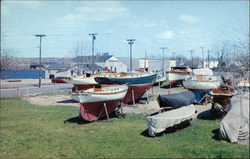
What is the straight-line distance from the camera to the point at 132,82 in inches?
889

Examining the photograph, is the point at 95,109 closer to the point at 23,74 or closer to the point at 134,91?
the point at 134,91

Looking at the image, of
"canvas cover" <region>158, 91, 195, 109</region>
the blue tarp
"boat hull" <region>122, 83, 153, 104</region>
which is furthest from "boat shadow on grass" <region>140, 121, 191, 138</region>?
the blue tarp

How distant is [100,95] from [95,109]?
1013 mm

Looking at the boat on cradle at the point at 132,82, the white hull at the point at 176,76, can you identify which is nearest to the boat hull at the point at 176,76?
the white hull at the point at 176,76

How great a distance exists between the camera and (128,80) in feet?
72.9

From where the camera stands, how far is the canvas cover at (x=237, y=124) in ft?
33.8

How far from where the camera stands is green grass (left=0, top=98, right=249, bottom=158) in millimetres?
10023

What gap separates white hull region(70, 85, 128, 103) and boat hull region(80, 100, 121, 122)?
0.31 m

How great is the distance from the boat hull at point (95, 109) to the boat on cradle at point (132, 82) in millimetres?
3677

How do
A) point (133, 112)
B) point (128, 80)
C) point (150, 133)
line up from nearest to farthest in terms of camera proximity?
point (150, 133) → point (133, 112) → point (128, 80)

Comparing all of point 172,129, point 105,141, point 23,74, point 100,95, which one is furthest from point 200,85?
point 23,74

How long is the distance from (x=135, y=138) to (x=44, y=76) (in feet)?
225

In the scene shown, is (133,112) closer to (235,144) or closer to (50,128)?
(50,128)

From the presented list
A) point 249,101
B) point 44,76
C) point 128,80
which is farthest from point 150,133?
point 44,76
